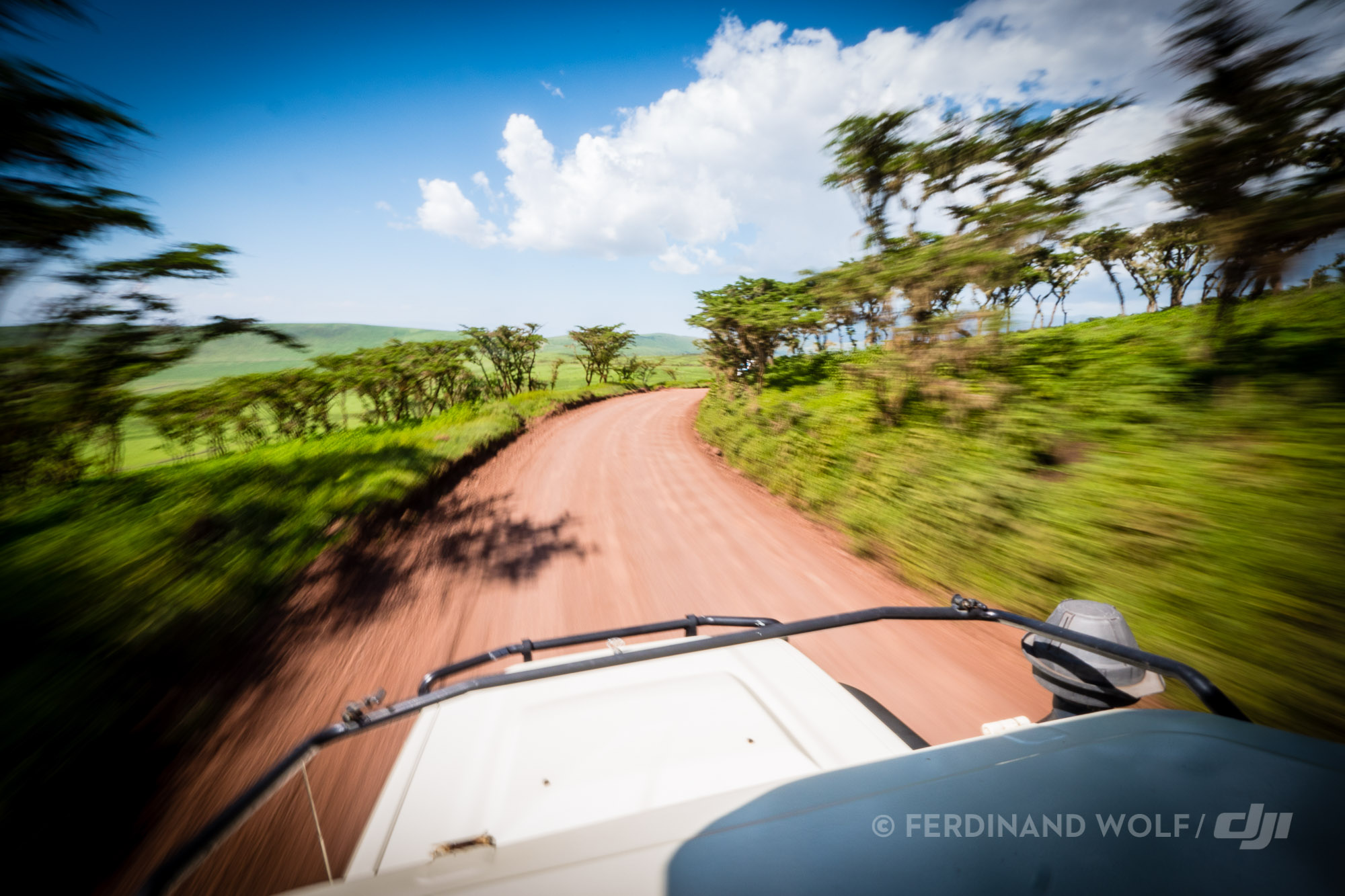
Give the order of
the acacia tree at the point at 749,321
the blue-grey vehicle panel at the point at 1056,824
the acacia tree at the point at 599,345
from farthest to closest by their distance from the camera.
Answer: the acacia tree at the point at 599,345 → the acacia tree at the point at 749,321 → the blue-grey vehicle panel at the point at 1056,824

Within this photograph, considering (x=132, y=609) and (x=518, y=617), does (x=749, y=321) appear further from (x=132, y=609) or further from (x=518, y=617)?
(x=132, y=609)

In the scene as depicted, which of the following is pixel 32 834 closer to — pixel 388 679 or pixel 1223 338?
pixel 388 679

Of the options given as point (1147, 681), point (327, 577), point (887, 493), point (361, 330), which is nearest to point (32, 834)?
point (327, 577)

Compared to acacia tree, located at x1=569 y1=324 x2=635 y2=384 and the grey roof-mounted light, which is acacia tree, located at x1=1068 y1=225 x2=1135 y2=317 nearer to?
the grey roof-mounted light

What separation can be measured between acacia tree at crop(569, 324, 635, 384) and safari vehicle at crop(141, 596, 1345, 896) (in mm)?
32809

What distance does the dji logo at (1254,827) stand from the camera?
79 cm

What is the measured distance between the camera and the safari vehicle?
776mm

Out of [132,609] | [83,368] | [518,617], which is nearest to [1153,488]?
[518,617]

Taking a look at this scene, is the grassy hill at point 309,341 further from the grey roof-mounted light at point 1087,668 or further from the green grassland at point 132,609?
the grey roof-mounted light at point 1087,668

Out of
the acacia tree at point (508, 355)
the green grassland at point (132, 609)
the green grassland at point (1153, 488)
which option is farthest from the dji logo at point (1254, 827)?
the acacia tree at point (508, 355)

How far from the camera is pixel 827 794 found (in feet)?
3.19

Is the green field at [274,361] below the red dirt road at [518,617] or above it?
above

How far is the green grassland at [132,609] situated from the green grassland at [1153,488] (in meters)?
6.06

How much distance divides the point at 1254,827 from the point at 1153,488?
4103 millimetres
